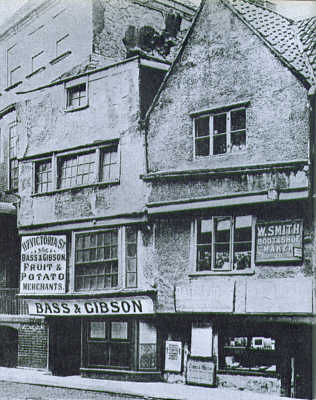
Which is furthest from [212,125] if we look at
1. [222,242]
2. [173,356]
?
[173,356]

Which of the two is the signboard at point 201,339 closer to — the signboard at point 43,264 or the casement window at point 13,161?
the signboard at point 43,264

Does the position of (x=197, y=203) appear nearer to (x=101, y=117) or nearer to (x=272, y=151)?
(x=272, y=151)

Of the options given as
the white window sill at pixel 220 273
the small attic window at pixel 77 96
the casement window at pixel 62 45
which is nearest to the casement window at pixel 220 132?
the white window sill at pixel 220 273

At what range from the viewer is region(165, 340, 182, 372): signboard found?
17.0m

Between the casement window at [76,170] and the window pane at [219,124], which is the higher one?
the window pane at [219,124]

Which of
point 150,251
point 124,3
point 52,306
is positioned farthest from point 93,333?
point 124,3

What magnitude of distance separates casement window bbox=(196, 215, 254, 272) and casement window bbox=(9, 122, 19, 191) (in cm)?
920

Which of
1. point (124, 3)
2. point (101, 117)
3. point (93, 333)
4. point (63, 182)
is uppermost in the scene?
point (124, 3)

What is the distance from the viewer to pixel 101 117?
19266 millimetres

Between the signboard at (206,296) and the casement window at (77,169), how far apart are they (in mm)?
3907

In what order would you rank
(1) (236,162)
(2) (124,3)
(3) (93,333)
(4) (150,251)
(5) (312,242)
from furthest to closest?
(2) (124,3) → (3) (93,333) → (4) (150,251) → (1) (236,162) → (5) (312,242)

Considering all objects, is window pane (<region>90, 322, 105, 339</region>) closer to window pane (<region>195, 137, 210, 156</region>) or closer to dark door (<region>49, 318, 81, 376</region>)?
dark door (<region>49, 318, 81, 376</region>)

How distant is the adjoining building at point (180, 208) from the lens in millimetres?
15211

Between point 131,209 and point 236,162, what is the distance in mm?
3505
